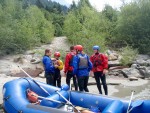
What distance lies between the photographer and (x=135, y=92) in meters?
10.1

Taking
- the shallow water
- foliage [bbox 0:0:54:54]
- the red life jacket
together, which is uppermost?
foliage [bbox 0:0:54:54]

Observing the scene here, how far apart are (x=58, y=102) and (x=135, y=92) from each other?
15.4 ft

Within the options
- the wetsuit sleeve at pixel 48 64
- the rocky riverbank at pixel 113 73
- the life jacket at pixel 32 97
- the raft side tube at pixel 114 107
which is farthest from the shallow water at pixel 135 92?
the life jacket at pixel 32 97

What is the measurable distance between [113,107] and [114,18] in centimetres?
2011

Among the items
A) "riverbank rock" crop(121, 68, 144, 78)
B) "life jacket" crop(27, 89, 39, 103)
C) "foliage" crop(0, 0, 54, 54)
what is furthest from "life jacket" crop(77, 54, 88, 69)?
"foliage" crop(0, 0, 54, 54)

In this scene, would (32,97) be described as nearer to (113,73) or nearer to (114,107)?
(114,107)

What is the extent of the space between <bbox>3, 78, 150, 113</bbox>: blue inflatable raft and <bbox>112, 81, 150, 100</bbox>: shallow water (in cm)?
286

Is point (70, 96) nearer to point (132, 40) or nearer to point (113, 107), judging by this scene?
point (113, 107)

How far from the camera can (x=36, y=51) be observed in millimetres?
18875

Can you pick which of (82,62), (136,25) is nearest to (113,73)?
(82,62)

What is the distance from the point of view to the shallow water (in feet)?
31.0

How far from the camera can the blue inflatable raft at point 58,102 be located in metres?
5.86

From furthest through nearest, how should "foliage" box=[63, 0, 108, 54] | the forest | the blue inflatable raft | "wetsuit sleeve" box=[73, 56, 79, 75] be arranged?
the forest
"foliage" box=[63, 0, 108, 54]
"wetsuit sleeve" box=[73, 56, 79, 75]
the blue inflatable raft

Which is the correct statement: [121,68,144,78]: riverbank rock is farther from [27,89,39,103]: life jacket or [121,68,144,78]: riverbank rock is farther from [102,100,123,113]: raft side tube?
[102,100,123,113]: raft side tube
